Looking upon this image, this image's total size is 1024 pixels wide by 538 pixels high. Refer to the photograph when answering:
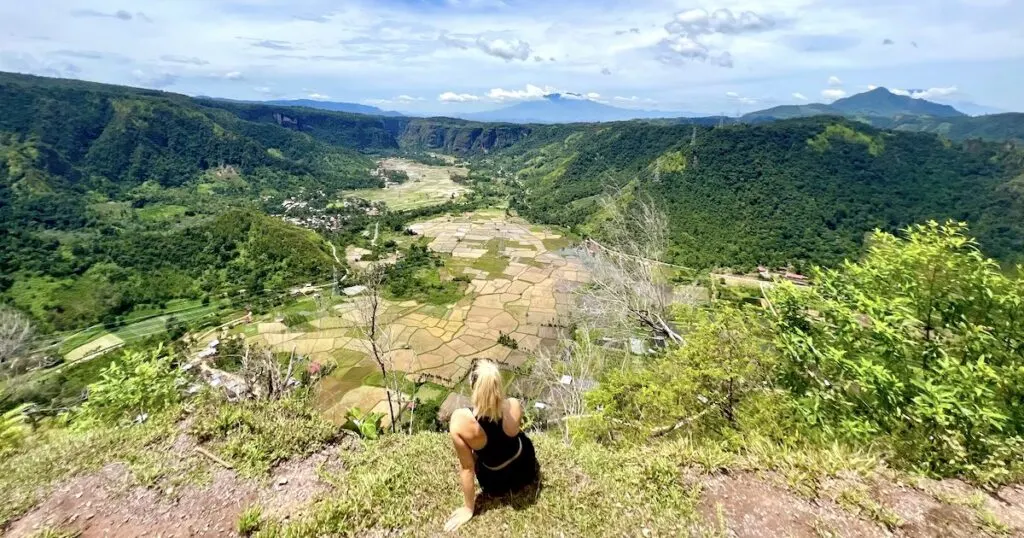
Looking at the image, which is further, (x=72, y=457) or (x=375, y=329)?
(x=375, y=329)

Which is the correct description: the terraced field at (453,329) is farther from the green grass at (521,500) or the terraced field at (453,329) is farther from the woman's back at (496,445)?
the woman's back at (496,445)

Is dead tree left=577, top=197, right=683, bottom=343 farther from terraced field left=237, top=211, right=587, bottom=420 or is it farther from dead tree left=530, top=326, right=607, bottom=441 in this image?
terraced field left=237, top=211, right=587, bottom=420

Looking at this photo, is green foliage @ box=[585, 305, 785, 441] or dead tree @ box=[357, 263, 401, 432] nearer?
green foliage @ box=[585, 305, 785, 441]

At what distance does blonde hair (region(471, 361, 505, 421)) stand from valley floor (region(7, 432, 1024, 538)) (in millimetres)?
1418

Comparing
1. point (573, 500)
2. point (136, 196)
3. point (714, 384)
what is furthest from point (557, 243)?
point (136, 196)

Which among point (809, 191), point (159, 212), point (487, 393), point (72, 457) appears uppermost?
point (487, 393)

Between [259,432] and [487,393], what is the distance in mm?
4344

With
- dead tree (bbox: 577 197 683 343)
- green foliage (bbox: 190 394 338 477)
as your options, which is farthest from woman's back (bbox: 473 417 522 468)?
dead tree (bbox: 577 197 683 343)

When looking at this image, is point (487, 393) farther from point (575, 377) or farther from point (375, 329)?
point (575, 377)

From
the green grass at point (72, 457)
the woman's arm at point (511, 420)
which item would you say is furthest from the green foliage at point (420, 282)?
the woman's arm at point (511, 420)

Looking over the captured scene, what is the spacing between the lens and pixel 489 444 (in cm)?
466

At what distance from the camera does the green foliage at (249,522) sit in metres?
4.83

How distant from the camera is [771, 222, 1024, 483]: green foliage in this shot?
18.5 ft

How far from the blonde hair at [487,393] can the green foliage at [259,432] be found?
3478 mm
